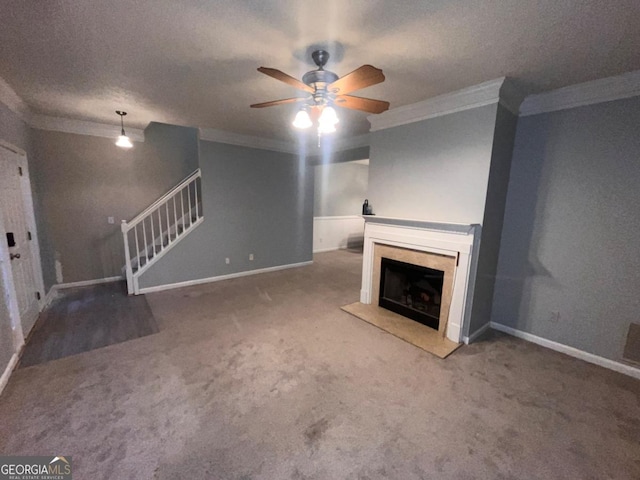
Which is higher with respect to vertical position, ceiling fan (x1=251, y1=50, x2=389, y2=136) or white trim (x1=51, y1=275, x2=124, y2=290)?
ceiling fan (x1=251, y1=50, x2=389, y2=136)

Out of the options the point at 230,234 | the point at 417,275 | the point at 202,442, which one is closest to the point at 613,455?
the point at 417,275

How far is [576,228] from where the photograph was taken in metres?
2.54

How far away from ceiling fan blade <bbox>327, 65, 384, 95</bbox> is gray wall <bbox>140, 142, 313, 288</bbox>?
312 centimetres

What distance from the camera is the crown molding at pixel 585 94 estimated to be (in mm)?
2190

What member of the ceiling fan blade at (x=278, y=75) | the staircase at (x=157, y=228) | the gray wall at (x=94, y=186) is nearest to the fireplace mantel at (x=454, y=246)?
the ceiling fan blade at (x=278, y=75)

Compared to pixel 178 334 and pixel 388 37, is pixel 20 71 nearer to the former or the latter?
pixel 178 334

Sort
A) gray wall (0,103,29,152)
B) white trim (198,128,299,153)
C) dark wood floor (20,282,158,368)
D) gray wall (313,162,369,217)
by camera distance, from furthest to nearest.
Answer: gray wall (313,162,369,217) < white trim (198,128,299,153) < gray wall (0,103,29,152) < dark wood floor (20,282,158,368)

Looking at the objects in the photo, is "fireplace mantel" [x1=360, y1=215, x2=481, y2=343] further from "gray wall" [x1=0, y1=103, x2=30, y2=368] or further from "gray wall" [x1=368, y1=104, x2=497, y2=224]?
"gray wall" [x1=0, y1=103, x2=30, y2=368]

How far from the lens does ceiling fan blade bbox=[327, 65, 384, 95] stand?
62.2 inches

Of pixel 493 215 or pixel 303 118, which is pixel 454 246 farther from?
pixel 303 118

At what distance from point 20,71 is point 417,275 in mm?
4321

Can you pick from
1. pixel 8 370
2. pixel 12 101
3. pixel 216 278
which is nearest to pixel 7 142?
pixel 12 101

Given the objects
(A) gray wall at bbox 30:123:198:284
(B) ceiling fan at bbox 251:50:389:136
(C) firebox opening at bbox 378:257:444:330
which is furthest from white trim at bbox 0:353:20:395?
(C) firebox opening at bbox 378:257:444:330

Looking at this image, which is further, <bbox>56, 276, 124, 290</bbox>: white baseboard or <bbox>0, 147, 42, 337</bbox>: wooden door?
<bbox>56, 276, 124, 290</bbox>: white baseboard
